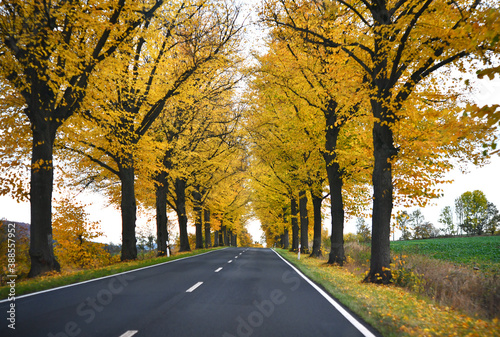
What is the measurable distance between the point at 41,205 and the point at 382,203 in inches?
430

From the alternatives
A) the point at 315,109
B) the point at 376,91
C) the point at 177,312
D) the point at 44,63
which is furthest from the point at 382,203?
the point at 44,63

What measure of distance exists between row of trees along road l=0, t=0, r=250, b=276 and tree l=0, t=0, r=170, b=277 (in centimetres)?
3

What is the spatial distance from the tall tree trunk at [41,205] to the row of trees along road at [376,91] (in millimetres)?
8673

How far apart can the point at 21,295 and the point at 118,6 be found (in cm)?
872

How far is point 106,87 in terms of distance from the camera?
44.4 feet

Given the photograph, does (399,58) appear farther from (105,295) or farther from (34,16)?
(34,16)

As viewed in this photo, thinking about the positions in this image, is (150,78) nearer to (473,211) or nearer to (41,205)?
(41,205)

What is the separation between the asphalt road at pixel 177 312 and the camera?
4.69 meters

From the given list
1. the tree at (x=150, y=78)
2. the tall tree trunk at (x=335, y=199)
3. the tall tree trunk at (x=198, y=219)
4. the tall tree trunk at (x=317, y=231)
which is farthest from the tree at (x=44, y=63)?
the tall tree trunk at (x=198, y=219)

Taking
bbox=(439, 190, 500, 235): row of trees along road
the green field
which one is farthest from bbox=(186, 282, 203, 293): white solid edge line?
bbox=(439, 190, 500, 235): row of trees along road

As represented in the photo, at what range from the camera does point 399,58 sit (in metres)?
8.93

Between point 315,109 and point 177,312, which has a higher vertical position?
point 315,109

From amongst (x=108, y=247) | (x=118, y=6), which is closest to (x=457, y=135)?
(x=118, y=6)

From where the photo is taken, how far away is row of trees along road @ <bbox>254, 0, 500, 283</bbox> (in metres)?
8.40
